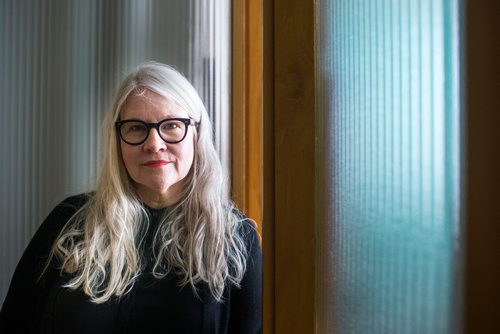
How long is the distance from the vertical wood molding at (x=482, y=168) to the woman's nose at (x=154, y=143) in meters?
0.69

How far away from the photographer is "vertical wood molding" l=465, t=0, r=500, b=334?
0.40 m

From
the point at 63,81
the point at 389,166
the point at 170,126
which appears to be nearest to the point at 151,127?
the point at 170,126

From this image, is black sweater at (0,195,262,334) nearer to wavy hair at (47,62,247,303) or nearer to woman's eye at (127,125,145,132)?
wavy hair at (47,62,247,303)

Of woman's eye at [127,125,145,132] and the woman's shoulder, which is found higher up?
woman's eye at [127,125,145,132]

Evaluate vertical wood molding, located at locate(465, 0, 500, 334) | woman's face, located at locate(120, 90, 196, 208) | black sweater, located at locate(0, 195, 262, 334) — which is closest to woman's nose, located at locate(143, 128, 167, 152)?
woman's face, located at locate(120, 90, 196, 208)

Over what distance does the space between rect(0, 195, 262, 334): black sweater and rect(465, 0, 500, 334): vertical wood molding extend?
62 cm

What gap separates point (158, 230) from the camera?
0.96 meters

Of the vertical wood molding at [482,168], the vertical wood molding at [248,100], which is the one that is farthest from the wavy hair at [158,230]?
the vertical wood molding at [482,168]

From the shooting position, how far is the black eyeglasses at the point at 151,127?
936 mm

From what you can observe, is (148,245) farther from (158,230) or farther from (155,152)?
(155,152)

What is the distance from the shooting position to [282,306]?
1.59 feet

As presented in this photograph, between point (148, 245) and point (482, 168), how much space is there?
78 centimetres

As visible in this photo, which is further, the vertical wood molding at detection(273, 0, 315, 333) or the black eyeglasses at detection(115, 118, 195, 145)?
the black eyeglasses at detection(115, 118, 195, 145)

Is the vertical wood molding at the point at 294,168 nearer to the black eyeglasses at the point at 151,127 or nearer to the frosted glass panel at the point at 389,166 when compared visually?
the frosted glass panel at the point at 389,166
